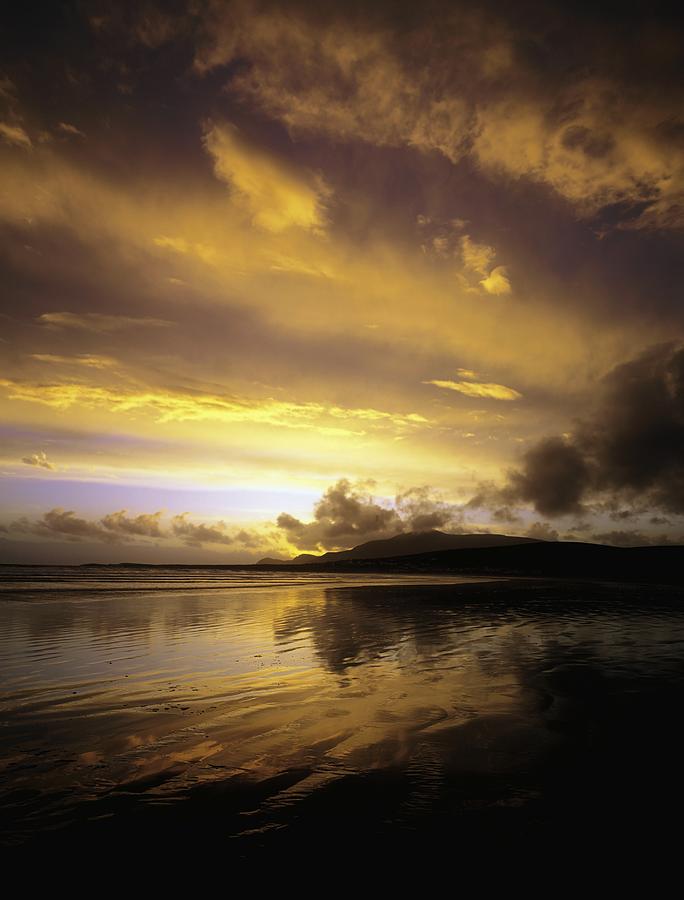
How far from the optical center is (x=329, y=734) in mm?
7059

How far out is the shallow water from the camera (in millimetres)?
4828

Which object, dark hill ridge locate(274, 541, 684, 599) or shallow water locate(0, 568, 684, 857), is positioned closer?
shallow water locate(0, 568, 684, 857)

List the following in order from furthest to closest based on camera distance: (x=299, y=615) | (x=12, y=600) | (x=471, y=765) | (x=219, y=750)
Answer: (x=12, y=600), (x=299, y=615), (x=219, y=750), (x=471, y=765)

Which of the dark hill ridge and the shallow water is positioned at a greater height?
the shallow water

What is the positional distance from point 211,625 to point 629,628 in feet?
48.2

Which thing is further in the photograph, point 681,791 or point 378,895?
point 681,791

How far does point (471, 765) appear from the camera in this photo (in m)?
5.93

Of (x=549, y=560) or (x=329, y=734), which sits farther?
(x=549, y=560)

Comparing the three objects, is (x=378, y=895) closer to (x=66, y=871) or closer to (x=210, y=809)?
(x=210, y=809)

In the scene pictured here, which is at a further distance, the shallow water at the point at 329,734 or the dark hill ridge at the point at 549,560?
the dark hill ridge at the point at 549,560

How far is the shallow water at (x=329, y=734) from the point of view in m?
4.83

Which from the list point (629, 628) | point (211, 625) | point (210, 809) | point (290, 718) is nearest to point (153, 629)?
point (211, 625)

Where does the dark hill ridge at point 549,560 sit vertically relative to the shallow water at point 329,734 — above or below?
below

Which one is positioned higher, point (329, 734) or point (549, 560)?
point (329, 734)
